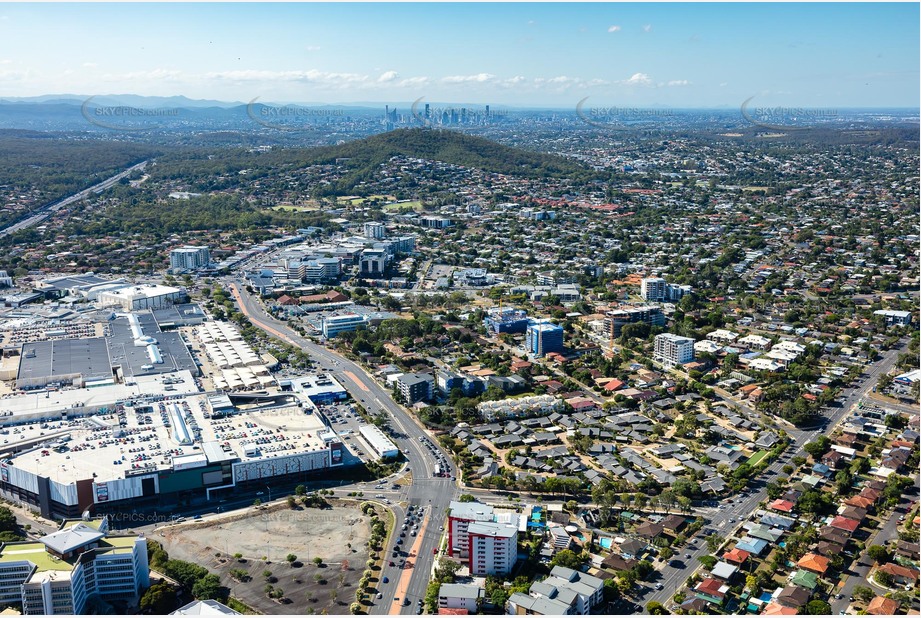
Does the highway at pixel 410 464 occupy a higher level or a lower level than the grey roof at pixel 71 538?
lower

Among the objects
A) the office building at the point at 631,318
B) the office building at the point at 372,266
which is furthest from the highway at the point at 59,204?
the office building at the point at 631,318

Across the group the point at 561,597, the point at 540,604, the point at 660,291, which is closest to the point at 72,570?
the point at 540,604

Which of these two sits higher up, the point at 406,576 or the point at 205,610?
the point at 205,610

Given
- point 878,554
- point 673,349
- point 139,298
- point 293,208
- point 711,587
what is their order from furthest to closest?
point 293,208, point 139,298, point 673,349, point 878,554, point 711,587

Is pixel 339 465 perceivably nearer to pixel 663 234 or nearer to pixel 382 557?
pixel 382 557

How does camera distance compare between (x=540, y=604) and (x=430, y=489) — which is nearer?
(x=540, y=604)

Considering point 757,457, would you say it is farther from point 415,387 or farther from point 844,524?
point 415,387

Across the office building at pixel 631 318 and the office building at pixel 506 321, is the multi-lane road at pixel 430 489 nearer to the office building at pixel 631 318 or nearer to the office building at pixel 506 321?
the office building at pixel 506 321

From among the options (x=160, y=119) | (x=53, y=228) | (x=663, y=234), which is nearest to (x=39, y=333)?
(x=53, y=228)
